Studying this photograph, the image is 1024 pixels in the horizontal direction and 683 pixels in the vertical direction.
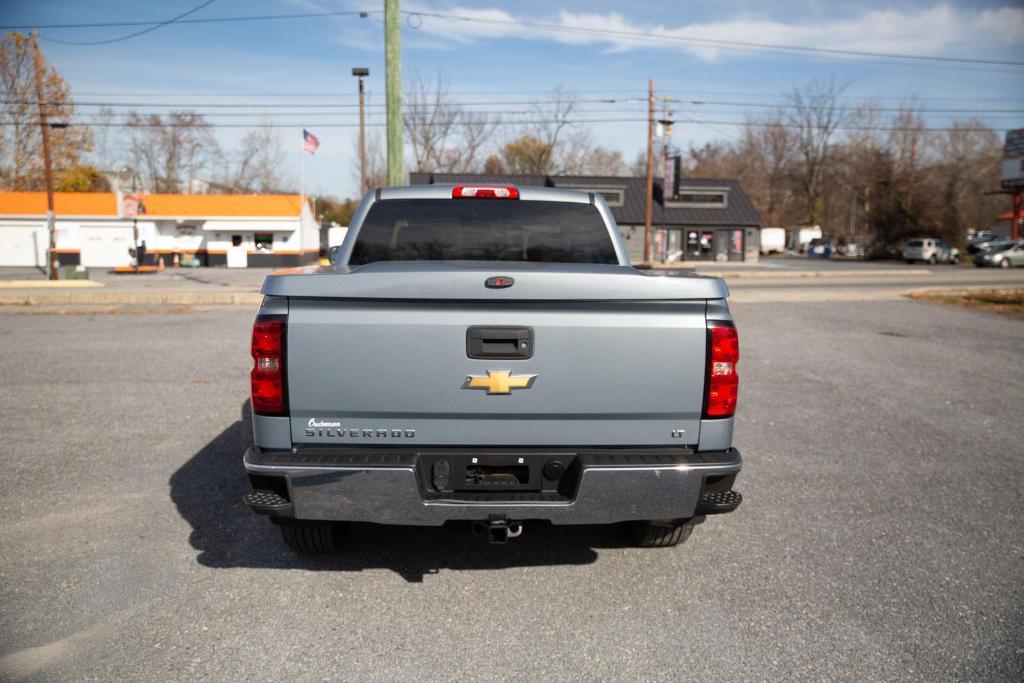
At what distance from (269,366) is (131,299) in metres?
17.7

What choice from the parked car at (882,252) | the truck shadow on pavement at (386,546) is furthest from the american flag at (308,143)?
the parked car at (882,252)

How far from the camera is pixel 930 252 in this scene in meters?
49.1

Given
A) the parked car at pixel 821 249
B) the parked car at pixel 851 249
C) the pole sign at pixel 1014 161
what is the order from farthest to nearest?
1. the parked car at pixel 821 249
2. the parked car at pixel 851 249
3. the pole sign at pixel 1014 161

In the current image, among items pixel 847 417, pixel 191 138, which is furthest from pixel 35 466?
pixel 191 138

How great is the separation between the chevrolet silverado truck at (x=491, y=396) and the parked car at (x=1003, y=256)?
1924 inches

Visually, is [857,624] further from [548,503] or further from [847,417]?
[847,417]

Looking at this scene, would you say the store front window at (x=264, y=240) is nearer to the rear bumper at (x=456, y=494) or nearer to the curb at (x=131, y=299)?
the curb at (x=131, y=299)

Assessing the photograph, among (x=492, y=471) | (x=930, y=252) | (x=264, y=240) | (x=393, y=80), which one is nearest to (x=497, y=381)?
(x=492, y=471)

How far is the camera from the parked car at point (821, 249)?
216ft

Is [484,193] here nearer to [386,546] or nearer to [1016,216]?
[386,546]

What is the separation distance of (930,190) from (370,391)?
6329 cm

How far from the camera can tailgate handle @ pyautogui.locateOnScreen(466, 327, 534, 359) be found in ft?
9.64

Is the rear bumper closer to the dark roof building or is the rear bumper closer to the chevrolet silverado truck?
the chevrolet silverado truck

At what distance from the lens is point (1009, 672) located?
9.18 feet
